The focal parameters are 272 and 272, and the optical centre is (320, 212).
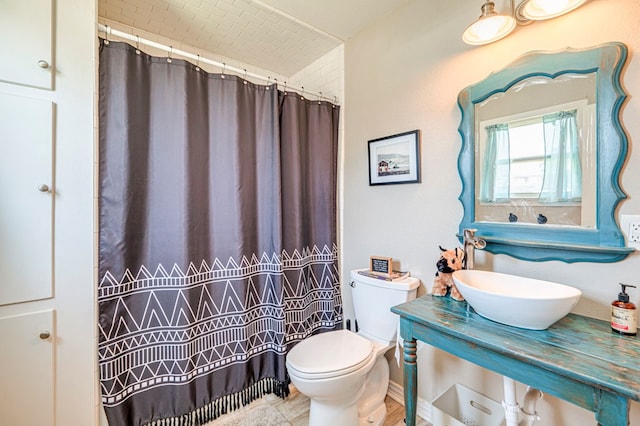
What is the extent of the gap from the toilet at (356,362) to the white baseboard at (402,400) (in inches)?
7.1

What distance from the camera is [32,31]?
1116mm

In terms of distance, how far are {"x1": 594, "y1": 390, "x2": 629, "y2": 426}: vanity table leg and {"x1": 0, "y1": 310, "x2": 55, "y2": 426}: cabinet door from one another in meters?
1.95

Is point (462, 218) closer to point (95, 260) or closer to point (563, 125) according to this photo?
point (563, 125)

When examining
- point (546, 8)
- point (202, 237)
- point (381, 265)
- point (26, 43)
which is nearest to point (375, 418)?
point (381, 265)

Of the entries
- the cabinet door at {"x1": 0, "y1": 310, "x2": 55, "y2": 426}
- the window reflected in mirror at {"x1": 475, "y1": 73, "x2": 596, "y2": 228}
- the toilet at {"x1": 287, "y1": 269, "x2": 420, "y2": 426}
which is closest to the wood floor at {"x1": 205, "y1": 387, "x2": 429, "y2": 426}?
the toilet at {"x1": 287, "y1": 269, "x2": 420, "y2": 426}

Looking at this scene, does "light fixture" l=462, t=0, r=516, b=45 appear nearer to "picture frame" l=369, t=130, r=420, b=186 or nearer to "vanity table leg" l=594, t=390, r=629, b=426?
"picture frame" l=369, t=130, r=420, b=186

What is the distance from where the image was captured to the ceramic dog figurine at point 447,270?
132cm

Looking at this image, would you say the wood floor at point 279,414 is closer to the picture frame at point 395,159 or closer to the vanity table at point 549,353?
the vanity table at point 549,353

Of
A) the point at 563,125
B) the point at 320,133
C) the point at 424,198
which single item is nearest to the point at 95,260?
the point at 320,133

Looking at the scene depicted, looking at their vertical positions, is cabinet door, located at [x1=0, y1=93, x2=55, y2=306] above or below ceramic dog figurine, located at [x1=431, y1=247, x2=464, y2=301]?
above

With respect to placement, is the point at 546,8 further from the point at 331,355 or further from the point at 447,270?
the point at 331,355

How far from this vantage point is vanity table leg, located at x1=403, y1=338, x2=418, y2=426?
3.91ft

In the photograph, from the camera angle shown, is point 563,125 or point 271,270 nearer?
point 563,125

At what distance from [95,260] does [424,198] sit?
1707 mm
